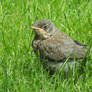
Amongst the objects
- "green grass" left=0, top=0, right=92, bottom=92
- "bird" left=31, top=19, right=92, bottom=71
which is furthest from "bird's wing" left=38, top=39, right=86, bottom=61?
"green grass" left=0, top=0, right=92, bottom=92

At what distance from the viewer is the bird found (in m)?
6.59

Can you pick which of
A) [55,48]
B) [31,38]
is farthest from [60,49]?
[31,38]

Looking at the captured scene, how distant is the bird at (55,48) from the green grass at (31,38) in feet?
0.57

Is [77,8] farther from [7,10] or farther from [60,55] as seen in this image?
[60,55]

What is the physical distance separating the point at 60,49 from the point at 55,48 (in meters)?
0.08

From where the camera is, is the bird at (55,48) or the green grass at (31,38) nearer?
the green grass at (31,38)

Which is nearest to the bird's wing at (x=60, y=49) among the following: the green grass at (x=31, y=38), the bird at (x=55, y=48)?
the bird at (x=55, y=48)

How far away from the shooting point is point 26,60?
6828mm

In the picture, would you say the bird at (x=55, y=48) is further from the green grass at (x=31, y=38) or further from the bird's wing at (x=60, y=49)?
the green grass at (x=31, y=38)

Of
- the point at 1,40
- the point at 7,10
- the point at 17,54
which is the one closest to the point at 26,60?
the point at 17,54

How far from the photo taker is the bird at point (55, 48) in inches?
259

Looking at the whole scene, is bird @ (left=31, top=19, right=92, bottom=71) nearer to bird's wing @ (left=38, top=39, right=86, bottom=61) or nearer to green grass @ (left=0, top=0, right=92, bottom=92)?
bird's wing @ (left=38, top=39, right=86, bottom=61)

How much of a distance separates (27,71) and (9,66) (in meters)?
0.31

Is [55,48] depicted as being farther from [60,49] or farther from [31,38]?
[31,38]
